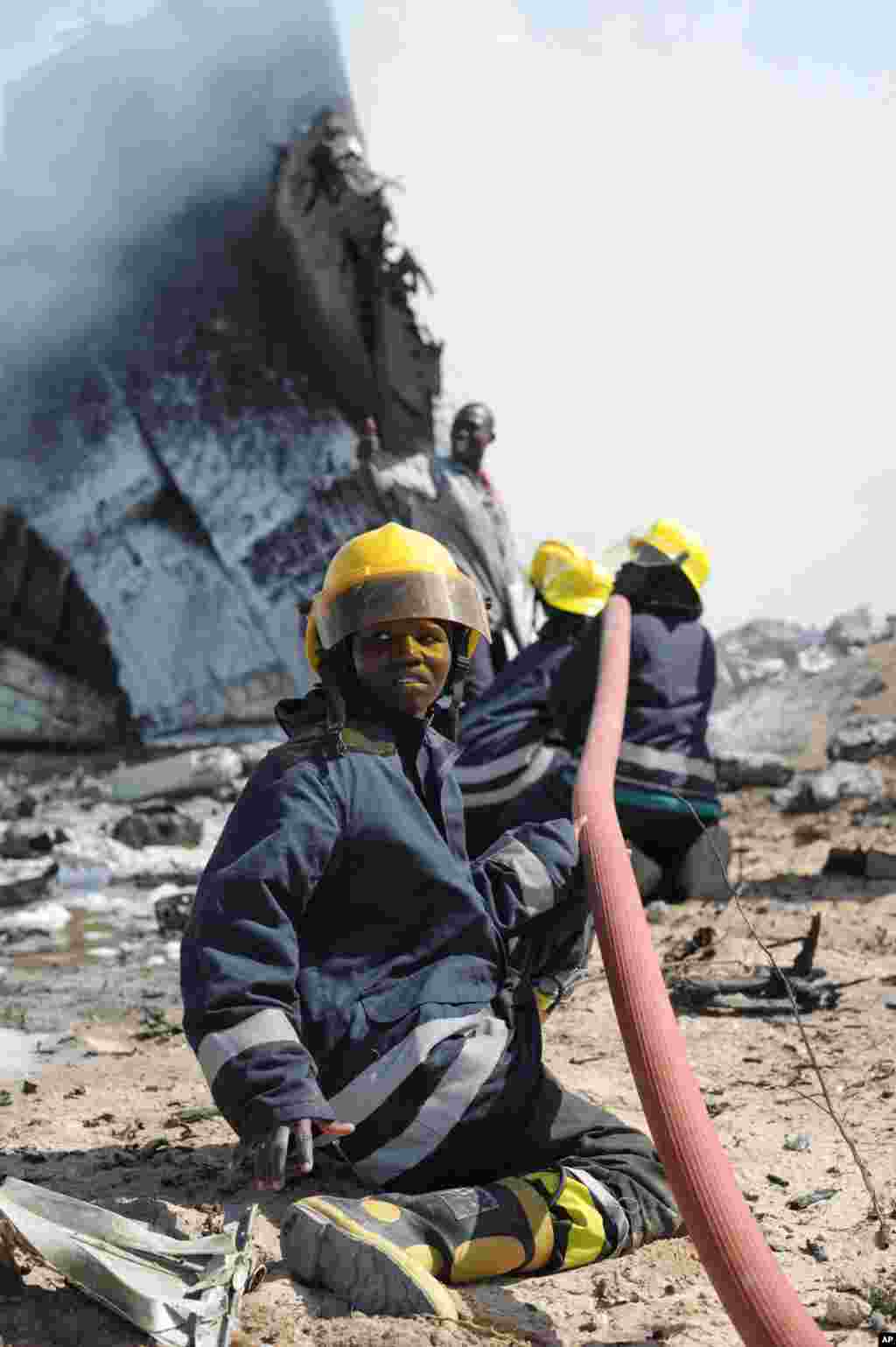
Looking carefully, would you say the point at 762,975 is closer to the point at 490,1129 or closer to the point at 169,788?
the point at 490,1129

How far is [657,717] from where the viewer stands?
5.34 meters

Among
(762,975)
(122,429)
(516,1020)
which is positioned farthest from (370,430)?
(516,1020)

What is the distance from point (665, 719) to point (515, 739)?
24.9 inches

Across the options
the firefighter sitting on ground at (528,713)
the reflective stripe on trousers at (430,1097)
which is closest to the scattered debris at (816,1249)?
the reflective stripe on trousers at (430,1097)

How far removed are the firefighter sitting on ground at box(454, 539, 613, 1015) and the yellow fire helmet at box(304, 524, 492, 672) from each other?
9.78 ft

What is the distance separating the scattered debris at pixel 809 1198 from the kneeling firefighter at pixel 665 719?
2704 millimetres

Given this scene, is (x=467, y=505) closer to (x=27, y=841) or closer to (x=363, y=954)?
(x=27, y=841)

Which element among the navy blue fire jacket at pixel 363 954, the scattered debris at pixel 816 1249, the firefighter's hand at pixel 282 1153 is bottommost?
the scattered debris at pixel 816 1249

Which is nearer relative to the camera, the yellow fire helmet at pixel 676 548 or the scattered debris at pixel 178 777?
the yellow fire helmet at pixel 676 548

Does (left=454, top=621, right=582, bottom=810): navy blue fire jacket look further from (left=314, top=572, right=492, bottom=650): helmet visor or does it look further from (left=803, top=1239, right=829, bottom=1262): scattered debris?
(left=803, top=1239, right=829, bottom=1262): scattered debris

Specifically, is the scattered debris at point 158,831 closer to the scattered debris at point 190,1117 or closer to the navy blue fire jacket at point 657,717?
the navy blue fire jacket at point 657,717

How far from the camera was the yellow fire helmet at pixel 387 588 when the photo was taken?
241 cm

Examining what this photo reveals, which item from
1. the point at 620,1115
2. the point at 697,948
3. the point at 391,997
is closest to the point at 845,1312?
the point at 391,997

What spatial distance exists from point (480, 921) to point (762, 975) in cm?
186
